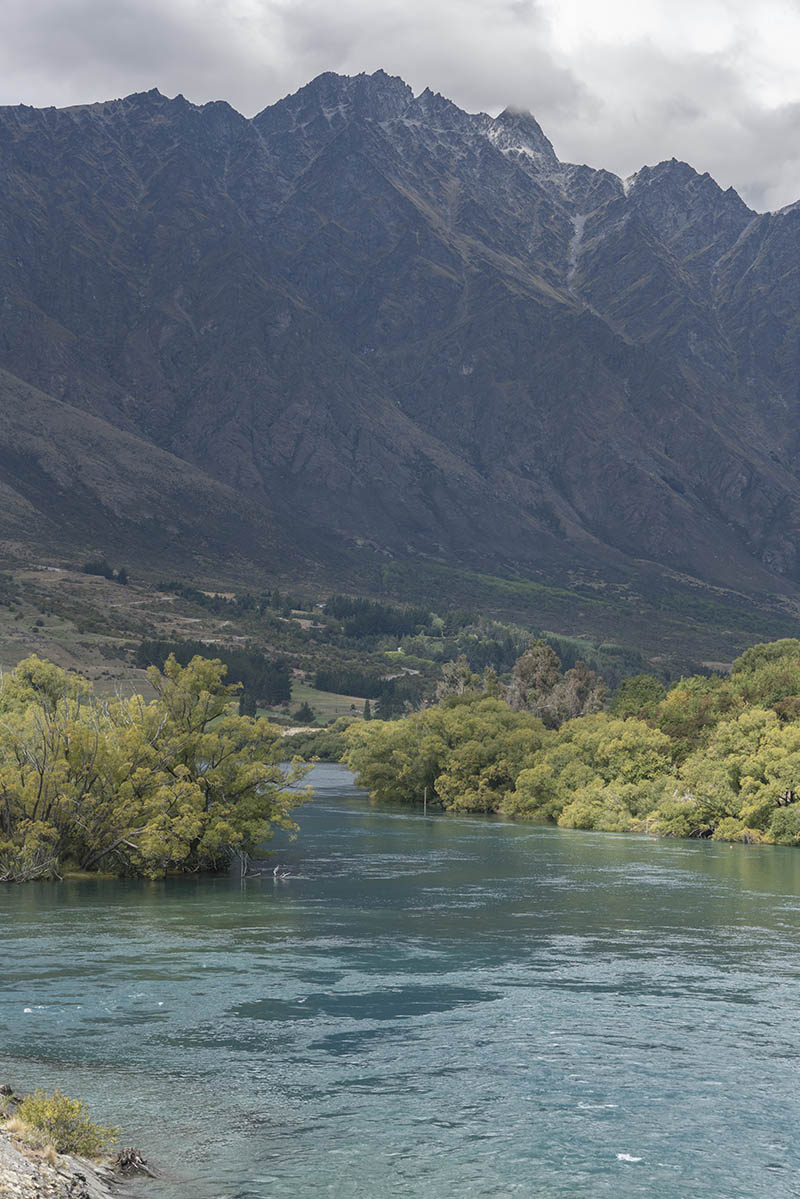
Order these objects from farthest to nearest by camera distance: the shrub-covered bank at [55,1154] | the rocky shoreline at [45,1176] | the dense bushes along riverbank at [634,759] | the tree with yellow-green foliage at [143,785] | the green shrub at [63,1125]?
the dense bushes along riverbank at [634,759] < the tree with yellow-green foliage at [143,785] < the green shrub at [63,1125] < the shrub-covered bank at [55,1154] < the rocky shoreline at [45,1176]

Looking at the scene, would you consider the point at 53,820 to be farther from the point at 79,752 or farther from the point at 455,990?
the point at 455,990

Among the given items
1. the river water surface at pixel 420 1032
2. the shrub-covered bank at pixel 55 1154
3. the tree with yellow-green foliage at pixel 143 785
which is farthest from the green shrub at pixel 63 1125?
the tree with yellow-green foliage at pixel 143 785

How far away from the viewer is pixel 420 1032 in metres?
43.5

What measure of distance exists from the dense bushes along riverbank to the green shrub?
94.7 metres

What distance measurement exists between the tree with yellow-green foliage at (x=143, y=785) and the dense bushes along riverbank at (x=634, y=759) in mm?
48958

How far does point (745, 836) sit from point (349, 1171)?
9365cm

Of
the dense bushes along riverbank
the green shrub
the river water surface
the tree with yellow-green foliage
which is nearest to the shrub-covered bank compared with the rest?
the green shrub

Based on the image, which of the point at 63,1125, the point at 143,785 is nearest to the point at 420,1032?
the point at 63,1125

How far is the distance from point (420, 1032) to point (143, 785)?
41.3 meters

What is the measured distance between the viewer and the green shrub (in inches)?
1055

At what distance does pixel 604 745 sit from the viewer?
138m

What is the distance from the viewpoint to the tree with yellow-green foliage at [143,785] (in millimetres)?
78938

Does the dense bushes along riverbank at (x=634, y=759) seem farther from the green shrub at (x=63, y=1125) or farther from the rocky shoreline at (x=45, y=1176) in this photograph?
the rocky shoreline at (x=45, y=1176)

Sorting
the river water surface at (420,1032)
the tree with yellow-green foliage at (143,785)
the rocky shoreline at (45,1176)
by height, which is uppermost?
the tree with yellow-green foliage at (143,785)
